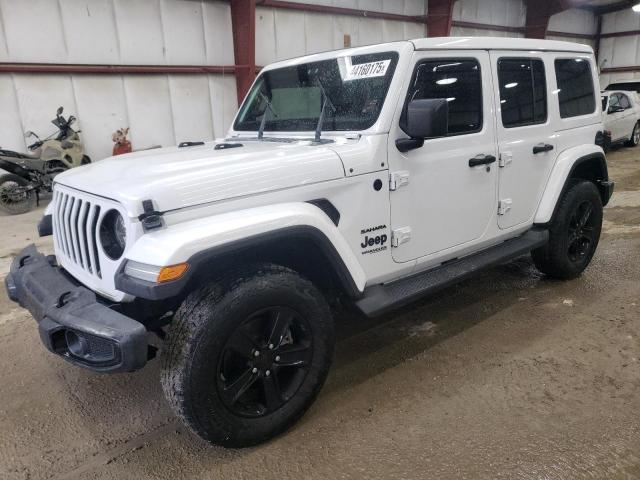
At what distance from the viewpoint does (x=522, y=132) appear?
10.8 feet

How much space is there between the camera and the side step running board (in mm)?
2520

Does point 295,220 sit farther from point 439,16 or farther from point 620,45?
point 620,45

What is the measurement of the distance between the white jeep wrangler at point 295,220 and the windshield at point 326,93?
0.01 meters

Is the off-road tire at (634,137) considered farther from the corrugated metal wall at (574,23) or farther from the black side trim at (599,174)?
the black side trim at (599,174)

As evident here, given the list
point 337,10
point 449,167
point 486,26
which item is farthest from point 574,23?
point 449,167

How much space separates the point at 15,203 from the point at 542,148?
7.21 metres

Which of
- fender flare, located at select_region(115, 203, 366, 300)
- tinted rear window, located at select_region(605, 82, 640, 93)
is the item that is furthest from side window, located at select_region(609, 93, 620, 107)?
fender flare, located at select_region(115, 203, 366, 300)

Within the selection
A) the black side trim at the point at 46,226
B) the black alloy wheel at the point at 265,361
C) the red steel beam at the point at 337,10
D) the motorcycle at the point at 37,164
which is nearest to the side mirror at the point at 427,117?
the black alloy wheel at the point at 265,361

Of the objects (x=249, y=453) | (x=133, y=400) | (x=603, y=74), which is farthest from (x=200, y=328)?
(x=603, y=74)

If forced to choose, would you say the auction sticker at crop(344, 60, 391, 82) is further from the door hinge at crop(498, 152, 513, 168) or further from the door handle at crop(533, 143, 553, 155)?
the door handle at crop(533, 143, 553, 155)

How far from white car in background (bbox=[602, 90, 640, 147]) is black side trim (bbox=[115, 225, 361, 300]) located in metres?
10.3

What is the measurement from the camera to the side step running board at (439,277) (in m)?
2.52

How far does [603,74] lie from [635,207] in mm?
Result: 14238

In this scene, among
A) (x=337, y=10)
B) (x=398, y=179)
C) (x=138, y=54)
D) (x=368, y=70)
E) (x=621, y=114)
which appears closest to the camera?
(x=398, y=179)
